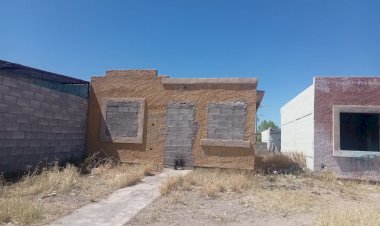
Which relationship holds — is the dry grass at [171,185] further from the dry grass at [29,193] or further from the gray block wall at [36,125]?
the gray block wall at [36,125]

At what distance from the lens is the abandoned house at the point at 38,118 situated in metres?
9.45

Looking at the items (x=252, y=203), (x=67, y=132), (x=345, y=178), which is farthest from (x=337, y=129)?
(x=67, y=132)

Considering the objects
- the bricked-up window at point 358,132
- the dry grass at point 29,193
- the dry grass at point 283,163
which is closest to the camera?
the dry grass at point 29,193

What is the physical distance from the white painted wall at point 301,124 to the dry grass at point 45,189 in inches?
242

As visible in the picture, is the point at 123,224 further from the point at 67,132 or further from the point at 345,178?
the point at 345,178

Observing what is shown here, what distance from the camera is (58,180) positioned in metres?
8.77

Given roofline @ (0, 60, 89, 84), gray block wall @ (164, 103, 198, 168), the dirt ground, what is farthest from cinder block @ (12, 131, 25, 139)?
gray block wall @ (164, 103, 198, 168)

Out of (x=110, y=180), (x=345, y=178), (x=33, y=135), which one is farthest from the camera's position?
(x=345, y=178)

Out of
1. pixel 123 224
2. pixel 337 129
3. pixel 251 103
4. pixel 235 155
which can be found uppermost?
pixel 251 103

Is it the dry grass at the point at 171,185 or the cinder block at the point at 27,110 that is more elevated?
the cinder block at the point at 27,110

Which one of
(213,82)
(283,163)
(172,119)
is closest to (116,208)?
(172,119)

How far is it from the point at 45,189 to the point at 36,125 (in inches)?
125

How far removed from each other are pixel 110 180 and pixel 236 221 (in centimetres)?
448

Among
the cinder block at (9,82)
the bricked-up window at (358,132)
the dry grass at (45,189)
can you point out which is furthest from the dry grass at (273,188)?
the cinder block at (9,82)
